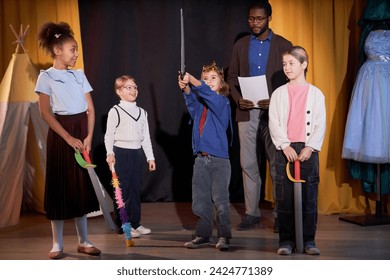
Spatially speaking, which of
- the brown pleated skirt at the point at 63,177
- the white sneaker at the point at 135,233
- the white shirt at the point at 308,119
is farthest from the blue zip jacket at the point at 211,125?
the white sneaker at the point at 135,233

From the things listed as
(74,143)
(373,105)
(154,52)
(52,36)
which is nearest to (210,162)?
(74,143)

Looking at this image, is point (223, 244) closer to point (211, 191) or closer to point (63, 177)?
point (211, 191)

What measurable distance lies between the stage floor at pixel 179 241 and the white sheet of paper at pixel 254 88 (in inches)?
36.0

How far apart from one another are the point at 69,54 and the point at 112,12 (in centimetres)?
201

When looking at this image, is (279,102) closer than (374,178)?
Yes

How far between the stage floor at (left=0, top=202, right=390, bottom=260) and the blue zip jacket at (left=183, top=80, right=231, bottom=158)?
62 cm

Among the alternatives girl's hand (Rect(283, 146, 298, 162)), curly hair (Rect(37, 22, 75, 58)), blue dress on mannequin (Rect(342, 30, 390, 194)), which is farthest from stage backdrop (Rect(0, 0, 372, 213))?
girl's hand (Rect(283, 146, 298, 162))

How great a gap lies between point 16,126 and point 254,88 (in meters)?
1.87

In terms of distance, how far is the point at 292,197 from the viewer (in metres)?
4.14

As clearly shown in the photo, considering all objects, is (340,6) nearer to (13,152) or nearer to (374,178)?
(374,178)

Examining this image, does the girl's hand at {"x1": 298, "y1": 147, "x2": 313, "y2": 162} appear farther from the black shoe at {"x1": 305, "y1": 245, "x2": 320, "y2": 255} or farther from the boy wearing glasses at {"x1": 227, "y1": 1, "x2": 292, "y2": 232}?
the boy wearing glasses at {"x1": 227, "y1": 1, "x2": 292, "y2": 232}

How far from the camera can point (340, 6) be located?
5.51 m

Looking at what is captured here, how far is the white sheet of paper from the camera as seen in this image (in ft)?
15.4
